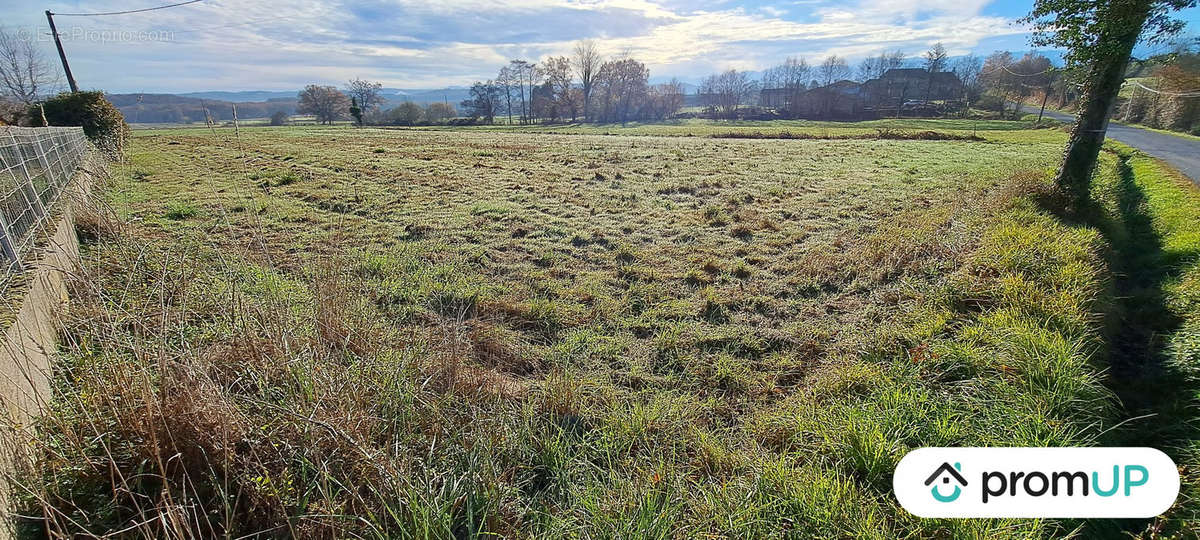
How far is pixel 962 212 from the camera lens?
27.6 feet

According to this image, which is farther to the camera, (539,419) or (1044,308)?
(1044,308)

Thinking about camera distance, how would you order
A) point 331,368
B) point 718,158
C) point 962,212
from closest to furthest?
Answer: point 331,368
point 962,212
point 718,158

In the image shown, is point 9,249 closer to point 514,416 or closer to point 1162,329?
point 514,416

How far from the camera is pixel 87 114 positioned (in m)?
17.9

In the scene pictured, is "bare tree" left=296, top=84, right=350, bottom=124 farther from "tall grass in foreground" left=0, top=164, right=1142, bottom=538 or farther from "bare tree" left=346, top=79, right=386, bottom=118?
"tall grass in foreground" left=0, top=164, right=1142, bottom=538

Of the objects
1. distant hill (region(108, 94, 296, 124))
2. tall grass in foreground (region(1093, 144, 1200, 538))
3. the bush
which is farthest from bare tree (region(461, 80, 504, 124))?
tall grass in foreground (region(1093, 144, 1200, 538))

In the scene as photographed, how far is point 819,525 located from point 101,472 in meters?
3.49

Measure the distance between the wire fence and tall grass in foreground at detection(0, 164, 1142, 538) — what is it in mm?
634

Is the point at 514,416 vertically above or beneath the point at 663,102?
beneath

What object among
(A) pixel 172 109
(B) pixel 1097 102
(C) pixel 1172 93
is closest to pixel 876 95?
(C) pixel 1172 93

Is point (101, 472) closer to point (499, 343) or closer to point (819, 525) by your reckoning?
point (499, 343)

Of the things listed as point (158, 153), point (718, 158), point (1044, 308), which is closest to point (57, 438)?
point (1044, 308)

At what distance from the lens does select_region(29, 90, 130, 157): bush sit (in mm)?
17453

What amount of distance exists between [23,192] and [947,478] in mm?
7983
